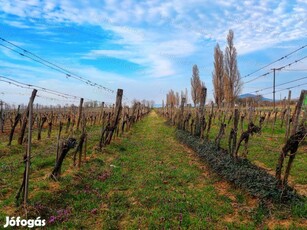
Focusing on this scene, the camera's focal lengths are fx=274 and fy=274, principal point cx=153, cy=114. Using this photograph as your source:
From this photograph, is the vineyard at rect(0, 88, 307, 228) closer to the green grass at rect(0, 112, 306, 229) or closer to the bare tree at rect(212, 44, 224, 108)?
the green grass at rect(0, 112, 306, 229)

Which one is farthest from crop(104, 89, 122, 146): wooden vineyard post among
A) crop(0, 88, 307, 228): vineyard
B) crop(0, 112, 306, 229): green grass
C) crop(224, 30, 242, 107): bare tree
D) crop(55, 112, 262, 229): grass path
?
crop(224, 30, 242, 107): bare tree

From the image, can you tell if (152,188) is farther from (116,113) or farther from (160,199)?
(116,113)

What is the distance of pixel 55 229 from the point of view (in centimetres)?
513

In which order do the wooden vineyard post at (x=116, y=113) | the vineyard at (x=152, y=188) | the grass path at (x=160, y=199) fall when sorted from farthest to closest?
1. the wooden vineyard post at (x=116, y=113)
2. the vineyard at (x=152, y=188)
3. the grass path at (x=160, y=199)

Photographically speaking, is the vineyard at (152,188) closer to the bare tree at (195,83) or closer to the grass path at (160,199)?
the grass path at (160,199)

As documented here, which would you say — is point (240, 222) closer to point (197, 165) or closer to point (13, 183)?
point (197, 165)

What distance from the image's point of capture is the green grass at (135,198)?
219 inches

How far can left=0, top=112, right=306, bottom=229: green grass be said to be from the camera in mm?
5562

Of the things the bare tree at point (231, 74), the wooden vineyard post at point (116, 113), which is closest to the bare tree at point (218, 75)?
the bare tree at point (231, 74)

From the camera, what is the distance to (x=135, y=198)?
22.6 feet

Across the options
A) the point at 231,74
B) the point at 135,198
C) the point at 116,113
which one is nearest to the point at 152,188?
the point at 135,198

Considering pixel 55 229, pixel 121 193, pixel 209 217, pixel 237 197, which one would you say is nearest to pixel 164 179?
pixel 121 193

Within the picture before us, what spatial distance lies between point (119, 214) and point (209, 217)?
1.92 m

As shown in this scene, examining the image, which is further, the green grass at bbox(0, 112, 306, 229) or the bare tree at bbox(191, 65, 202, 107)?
the bare tree at bbox(191, 65, 202, 107)
